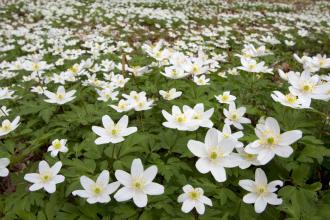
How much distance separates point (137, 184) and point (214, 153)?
0.52 metres

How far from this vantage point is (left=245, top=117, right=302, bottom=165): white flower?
1.99 metres

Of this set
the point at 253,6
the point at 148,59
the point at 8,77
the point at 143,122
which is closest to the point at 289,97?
the point at 143,122

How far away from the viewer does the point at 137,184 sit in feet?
6.49

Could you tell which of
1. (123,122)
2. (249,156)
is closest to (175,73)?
(123,122)

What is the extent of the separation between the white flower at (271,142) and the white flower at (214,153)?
0.13 metres

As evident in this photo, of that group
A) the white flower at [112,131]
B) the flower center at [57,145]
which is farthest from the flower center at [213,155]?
the flower center at [57,145]

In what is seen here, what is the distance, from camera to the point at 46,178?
2211mm

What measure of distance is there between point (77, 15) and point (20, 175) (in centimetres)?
1027

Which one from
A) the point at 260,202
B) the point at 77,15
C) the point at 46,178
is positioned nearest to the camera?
A: the point at 260,202

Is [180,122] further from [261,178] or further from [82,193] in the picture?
[82,193]

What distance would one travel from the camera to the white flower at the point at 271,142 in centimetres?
199

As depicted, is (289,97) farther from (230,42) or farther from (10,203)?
→ (230,42)

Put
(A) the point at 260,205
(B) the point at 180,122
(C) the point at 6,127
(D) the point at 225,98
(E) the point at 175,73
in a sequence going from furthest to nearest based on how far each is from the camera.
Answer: (E) the point at 175,73
(D) the point at 225,98
(C) the point at 6,127
(B) the point at 180,122
(A) the point at 260,205

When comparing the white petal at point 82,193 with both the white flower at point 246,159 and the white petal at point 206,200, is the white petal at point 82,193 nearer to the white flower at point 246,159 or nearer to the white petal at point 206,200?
the white petal at point 206,200
